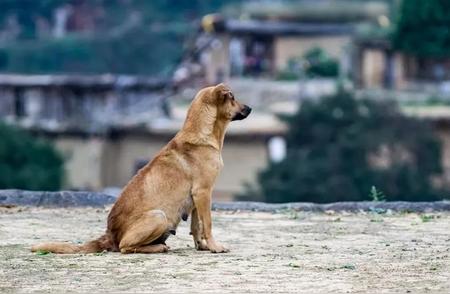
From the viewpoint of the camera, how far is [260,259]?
40.0 feet

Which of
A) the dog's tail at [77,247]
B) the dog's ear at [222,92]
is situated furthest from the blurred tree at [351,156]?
the dog's tail at [77,247]

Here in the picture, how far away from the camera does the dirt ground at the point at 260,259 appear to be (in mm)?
10828

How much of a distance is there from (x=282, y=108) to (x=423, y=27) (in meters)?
7.21

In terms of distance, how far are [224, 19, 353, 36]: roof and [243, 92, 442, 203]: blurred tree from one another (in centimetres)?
1712

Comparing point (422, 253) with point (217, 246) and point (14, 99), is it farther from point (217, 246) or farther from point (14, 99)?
point (14, 99)

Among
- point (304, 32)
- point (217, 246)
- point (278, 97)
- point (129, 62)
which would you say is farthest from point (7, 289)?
point (129, 62)

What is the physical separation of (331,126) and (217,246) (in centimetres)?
3294

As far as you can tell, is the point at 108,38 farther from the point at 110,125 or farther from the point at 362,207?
the point at 362,207

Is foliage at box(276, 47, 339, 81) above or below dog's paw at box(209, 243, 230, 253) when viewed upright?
below

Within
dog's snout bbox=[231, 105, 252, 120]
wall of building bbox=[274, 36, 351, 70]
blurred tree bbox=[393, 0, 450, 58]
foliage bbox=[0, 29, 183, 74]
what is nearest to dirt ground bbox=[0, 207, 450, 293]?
dog's snout bbox=[231, 105, 252, 120]

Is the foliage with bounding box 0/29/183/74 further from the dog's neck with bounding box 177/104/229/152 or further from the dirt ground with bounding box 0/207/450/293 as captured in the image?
the dog's neck with bounding box 177/104/229/152

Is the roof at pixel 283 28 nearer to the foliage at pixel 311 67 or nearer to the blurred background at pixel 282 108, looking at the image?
the blurred background at pixel 282 108

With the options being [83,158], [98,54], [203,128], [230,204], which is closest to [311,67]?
[83,158]

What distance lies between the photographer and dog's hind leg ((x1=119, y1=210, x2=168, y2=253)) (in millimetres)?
12391
